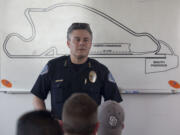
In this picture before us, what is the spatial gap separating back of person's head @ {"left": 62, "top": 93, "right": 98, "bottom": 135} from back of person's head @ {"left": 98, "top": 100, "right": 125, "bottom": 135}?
0.22 m

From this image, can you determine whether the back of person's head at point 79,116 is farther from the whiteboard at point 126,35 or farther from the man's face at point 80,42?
the whiteboard at point 126,35

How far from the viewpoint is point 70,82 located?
1500 mm

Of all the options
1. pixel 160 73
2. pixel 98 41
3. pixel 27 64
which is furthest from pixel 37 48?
pixel 160 73

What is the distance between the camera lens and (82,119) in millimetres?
788

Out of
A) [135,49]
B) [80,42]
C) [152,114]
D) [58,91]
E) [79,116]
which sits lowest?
[152,114]

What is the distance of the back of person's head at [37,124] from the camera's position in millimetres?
658

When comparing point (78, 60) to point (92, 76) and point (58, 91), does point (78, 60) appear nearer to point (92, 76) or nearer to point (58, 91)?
point (92, 76)

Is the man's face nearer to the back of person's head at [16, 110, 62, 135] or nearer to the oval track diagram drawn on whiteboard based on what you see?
the oval track diagram drawn on whiteboard

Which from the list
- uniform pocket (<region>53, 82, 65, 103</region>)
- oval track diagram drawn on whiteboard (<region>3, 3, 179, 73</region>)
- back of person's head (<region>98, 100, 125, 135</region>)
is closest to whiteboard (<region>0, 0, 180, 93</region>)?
oval track diagram drawn on whiteboard (<region>3, 3, 179, 73</region>)

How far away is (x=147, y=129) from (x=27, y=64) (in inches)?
46.9

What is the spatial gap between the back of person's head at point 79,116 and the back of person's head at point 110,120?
0.73 feet

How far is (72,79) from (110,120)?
0.56m

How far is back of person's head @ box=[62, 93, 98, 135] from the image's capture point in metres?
0.79

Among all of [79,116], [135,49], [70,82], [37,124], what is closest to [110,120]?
[79,116]
